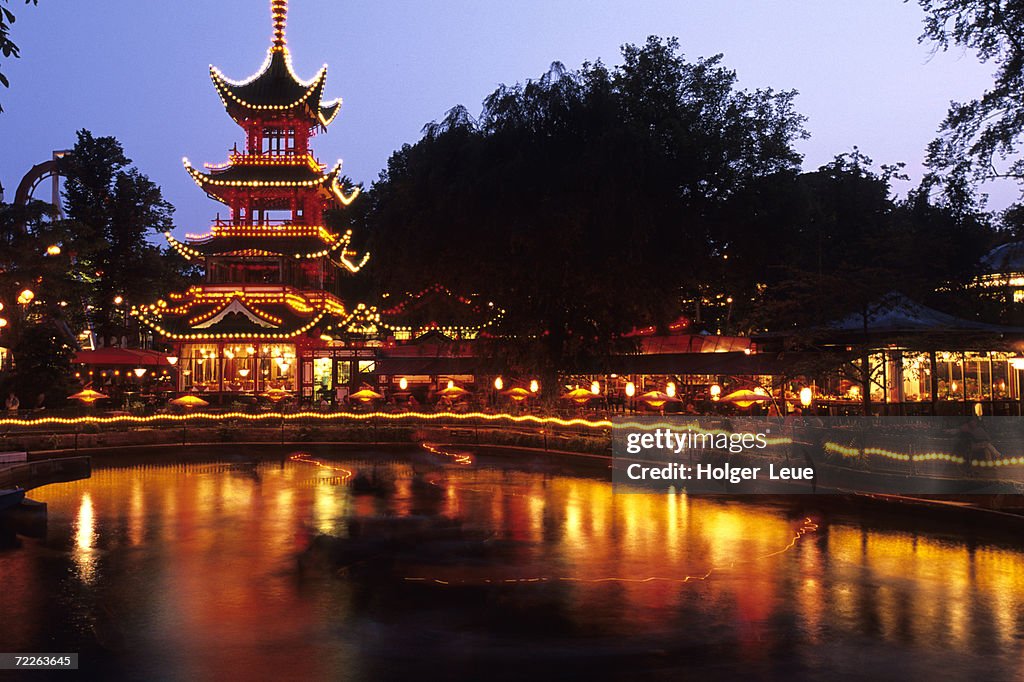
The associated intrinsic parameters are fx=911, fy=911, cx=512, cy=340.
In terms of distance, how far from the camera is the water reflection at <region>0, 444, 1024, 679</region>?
8727mm

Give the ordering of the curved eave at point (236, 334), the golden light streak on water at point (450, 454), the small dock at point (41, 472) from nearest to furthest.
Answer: the small dock at point (41, 472), the golden light streak on water at point (450, 454), the curved eave at point (236, 334)

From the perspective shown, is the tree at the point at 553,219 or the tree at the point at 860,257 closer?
the tree at the point at 860,257

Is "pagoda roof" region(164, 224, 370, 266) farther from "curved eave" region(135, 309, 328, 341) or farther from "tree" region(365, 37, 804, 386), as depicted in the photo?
"tree" region(365, 37, 804, 386)

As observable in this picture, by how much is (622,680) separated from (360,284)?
218 ft

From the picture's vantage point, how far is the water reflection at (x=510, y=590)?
28.6 ft

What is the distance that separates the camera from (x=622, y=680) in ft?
26.3

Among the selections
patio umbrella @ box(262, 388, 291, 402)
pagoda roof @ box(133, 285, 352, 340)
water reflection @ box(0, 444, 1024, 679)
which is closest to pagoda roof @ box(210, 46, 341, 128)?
pagoda roof @ box(133, 285, 352, 340)

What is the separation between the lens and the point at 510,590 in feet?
37.3

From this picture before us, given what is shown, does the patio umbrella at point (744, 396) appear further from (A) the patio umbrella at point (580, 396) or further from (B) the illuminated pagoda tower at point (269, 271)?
(B) the illuminated pagoda tower at point (269, 271)

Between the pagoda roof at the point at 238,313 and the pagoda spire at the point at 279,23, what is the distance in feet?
56.6

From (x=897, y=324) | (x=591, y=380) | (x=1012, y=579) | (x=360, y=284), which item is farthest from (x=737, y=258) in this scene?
(x=360, y=284)

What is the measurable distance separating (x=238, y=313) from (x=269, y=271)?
6.06 meters

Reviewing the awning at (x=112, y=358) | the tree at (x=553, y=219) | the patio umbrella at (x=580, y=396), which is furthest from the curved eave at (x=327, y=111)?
the patio umbrella at (x=580, y=396)

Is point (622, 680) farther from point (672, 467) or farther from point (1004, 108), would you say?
point (1004, 108)
